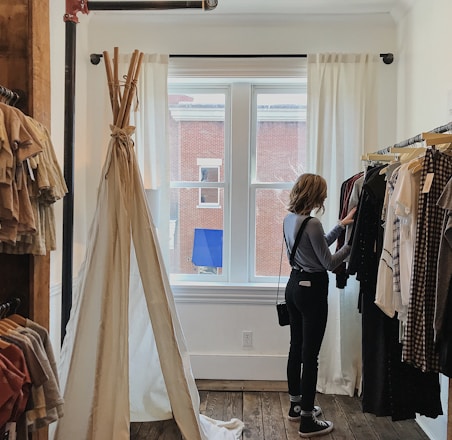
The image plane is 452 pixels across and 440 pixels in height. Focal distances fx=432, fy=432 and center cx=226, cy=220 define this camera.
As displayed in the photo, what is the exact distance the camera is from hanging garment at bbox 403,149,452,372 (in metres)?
1.59

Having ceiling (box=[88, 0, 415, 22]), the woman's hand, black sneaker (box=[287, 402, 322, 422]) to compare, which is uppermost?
ceiling (box=[88, 0, 415, 22])

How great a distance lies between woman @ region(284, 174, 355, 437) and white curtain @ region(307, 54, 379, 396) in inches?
21.9

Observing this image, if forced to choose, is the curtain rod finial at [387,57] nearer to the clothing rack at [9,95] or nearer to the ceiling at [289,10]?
the ceiling at [289,10]

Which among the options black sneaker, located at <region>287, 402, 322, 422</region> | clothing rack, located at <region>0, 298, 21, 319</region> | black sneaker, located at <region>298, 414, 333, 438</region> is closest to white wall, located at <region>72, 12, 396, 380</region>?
black sneaker, located at <region>287, 402, 322, 422</region>

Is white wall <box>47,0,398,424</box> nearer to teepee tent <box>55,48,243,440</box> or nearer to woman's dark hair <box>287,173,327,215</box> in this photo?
woman's dark hair <box>287,173,327,215</box>

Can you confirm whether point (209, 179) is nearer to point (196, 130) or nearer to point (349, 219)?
point (196, 130)

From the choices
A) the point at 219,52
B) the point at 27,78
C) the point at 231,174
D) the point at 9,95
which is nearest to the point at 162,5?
the point at 27,78

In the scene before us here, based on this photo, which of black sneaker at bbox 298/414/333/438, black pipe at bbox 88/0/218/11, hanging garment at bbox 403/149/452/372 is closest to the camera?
hanging garment at bbox 403/149/452/372

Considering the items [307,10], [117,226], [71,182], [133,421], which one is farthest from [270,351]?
[307,10]

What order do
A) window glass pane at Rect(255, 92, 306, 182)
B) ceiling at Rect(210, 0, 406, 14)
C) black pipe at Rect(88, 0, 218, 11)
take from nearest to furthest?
1. black pipe at Rect(88, 0, 218, 11)
2. ceiling at Rect(210, 0, 406, 14)
3. window glass pane at Rect(255, 92, 306, 182)

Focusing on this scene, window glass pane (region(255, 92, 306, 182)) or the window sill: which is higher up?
window glass pane (region(255, 92, 306, 182))

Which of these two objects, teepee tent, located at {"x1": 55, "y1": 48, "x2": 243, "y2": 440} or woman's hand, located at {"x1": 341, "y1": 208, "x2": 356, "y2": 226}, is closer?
teepee tent, located at {"x1": 55, "y1": 48, "x2": 243, "y2": 440}

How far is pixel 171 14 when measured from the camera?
9.95ft

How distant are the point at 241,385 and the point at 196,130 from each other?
191 cm
